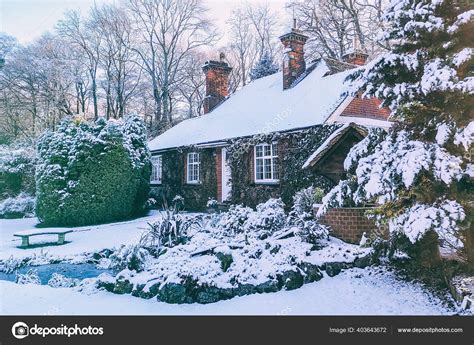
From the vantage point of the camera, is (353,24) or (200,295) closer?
(200,295)

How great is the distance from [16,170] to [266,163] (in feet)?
31.3

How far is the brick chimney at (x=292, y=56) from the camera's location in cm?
1047

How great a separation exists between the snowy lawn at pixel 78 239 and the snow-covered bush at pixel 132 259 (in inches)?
20.5

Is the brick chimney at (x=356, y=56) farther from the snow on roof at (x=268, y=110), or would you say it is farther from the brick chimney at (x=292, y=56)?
the brick chimney at (x=292, y=56)

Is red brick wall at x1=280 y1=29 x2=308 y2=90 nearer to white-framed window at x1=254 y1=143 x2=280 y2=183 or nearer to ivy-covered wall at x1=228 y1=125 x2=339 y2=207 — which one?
white-framed window at x1=254 y1=143 x2=280 y2=183

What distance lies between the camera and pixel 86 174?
30.7 feet

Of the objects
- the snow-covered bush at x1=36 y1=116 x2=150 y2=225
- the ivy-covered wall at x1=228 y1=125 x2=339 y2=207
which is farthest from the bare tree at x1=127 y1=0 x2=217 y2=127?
the snow-covered bush at x1=36 y1=116 x2=150 y2=225

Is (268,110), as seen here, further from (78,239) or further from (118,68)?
(118,68)

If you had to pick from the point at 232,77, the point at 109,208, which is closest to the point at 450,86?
the point at 109,208

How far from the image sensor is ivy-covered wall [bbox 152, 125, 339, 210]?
806 cm

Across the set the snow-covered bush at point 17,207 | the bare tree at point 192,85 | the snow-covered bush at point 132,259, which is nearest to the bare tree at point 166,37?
the bare tree at point 192,85

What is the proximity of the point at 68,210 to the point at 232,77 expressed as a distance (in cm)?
1380

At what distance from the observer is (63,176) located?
931cm
